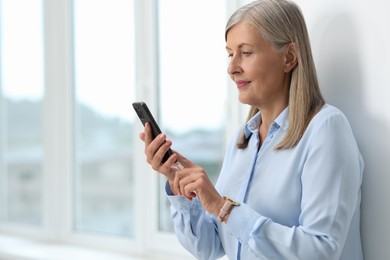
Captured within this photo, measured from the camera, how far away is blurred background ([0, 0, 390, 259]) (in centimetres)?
248

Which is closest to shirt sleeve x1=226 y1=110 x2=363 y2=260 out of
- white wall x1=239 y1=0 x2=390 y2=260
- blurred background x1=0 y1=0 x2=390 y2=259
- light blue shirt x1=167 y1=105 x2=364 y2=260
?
light blue shirt x1=167 y1=105 x2=364 y2=260

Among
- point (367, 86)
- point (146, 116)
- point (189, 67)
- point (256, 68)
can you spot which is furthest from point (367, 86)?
point (189, 67)

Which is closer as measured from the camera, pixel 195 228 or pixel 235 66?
pixel 235 66

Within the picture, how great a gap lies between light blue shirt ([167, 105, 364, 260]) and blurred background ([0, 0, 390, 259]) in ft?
2.14

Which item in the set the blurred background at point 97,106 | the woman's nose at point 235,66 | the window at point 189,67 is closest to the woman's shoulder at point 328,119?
the woman's nose at point 235,66

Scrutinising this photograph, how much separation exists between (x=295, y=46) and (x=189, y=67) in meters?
1.12

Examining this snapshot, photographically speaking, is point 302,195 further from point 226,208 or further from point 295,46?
point 295,46

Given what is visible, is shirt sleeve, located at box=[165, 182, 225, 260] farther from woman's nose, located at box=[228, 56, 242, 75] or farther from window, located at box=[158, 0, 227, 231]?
window, located at box=[158, 0, 227, 231]

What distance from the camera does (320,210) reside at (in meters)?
1.26

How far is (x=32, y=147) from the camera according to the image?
10.9ft

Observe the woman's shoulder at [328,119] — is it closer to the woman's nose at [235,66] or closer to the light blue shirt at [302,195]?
the light blue shirt at [302,195]

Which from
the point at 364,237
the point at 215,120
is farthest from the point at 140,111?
the point at 215,120

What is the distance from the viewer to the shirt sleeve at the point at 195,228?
5.29ft

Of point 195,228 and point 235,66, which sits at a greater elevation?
point 235,66
